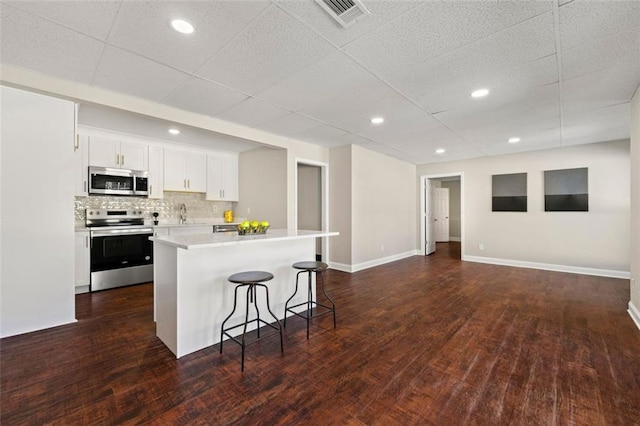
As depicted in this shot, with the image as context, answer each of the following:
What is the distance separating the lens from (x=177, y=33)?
202 cm

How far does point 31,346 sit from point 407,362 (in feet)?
10.6

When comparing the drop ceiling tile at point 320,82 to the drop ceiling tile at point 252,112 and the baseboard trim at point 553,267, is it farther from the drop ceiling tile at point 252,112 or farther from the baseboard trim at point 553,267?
the baseboard trim at point 553,267

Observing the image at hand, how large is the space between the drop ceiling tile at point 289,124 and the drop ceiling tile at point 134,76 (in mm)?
1396

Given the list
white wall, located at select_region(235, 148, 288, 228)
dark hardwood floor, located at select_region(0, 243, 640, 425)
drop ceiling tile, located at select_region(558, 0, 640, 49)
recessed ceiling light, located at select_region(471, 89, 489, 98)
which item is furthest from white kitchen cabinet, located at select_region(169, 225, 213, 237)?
drop ceiling tile, located at select_region(558, 0, 640, 49)

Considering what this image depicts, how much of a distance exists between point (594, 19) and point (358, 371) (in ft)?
9.57

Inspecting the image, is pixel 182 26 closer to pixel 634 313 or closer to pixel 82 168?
pixel 82 168

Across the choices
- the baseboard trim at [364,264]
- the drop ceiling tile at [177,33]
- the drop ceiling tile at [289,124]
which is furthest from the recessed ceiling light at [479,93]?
the baseboard trim at [364,264]

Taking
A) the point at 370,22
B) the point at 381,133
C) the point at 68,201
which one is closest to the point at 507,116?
the point at 381,133

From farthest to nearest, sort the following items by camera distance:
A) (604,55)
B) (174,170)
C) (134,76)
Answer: (174,170) < (134,76) < (604,55)

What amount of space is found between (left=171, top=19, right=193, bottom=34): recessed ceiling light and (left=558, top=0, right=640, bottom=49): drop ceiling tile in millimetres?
2427

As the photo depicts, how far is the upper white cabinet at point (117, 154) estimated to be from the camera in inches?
173

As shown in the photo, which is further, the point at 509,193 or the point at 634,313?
the point at 509,193

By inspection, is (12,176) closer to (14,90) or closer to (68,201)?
(68,201)

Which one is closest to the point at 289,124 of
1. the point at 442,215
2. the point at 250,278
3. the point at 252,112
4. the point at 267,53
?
the point at 252,112
